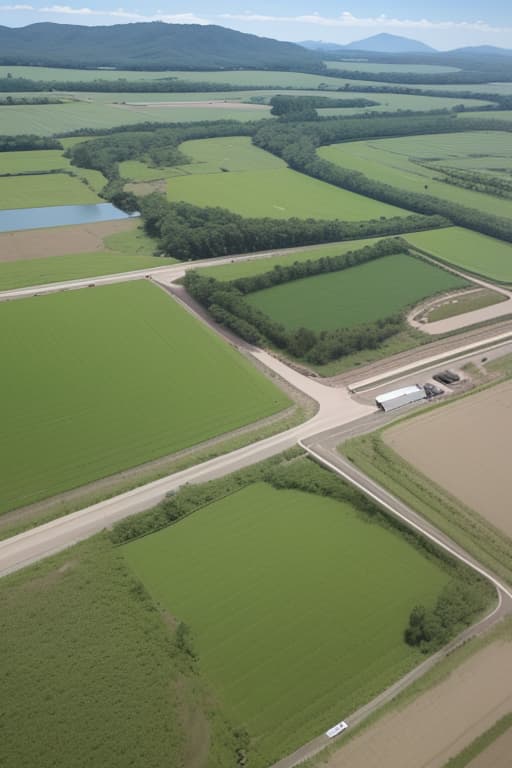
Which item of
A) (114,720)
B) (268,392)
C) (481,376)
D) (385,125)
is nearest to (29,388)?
(268,392)

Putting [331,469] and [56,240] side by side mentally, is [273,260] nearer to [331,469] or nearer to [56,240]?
[56,240]

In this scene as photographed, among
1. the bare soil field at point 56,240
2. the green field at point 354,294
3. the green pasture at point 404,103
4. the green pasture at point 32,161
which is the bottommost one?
the green field at point 354,294

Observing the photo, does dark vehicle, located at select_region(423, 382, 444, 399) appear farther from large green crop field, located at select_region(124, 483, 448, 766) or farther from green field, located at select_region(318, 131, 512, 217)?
green field, located at select_region(318, 131, 512, 217)

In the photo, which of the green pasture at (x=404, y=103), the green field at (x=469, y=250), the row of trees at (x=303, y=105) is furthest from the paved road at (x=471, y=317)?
the green pasture at (x=404, y=103)

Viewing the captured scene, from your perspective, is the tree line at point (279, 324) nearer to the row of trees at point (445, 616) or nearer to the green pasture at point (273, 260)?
the green pasture at point (273, 260)

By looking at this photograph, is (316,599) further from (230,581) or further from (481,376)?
(481,376)

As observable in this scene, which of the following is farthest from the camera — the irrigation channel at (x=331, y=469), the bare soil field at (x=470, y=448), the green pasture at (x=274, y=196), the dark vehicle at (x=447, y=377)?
the green pasture at (x=274, y=196)

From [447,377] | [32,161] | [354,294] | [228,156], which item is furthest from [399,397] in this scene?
[32,161]
